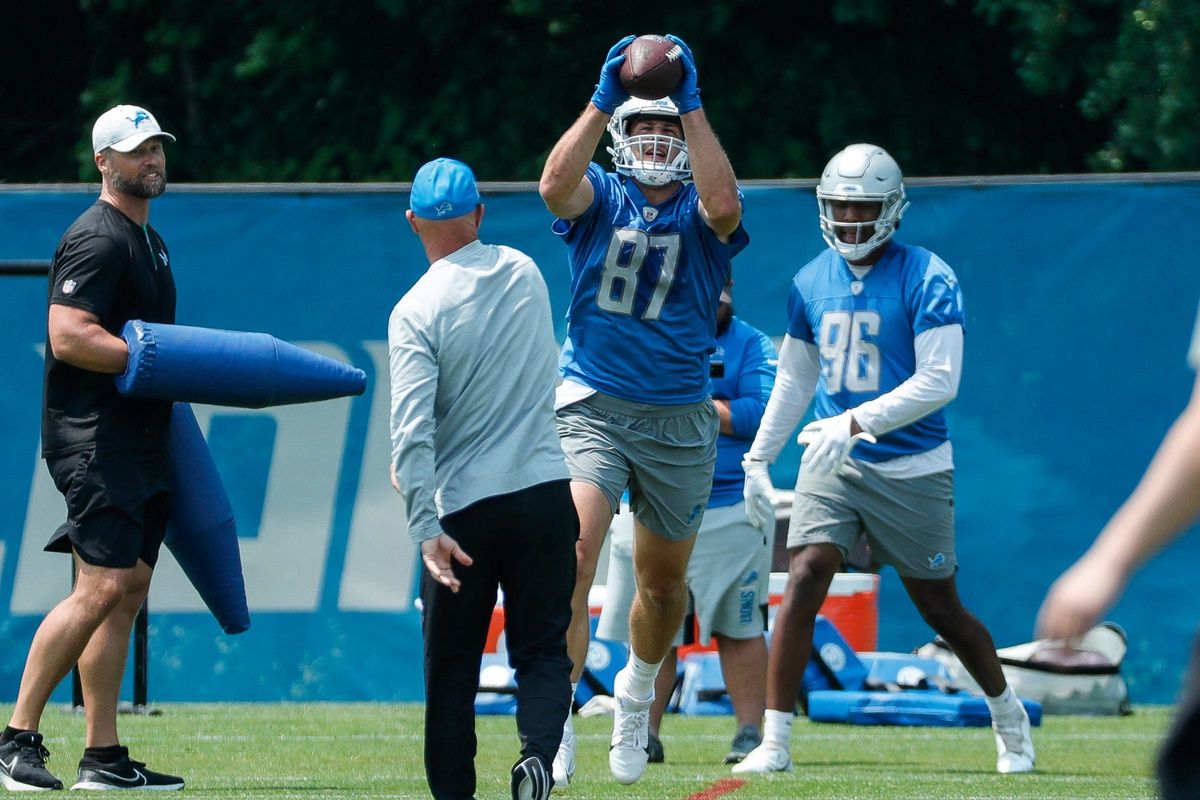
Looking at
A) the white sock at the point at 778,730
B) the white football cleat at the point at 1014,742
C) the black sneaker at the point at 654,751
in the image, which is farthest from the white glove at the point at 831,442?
the black sneaker at the point at 654,751

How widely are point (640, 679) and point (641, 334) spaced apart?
112 cm

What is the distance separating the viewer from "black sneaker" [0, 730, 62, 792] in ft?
18.2

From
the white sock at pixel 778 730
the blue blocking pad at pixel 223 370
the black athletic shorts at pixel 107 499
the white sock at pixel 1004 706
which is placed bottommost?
the white sock at pixel 778 730

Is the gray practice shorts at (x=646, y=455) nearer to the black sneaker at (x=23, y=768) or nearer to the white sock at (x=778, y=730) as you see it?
the white sock at (x=778, y=730)

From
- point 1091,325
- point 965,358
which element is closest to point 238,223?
point 965,358

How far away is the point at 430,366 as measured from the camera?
180 inches

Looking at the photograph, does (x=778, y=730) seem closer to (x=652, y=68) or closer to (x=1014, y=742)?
(x=1014, y=742)

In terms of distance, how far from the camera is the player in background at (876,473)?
21.0 feet

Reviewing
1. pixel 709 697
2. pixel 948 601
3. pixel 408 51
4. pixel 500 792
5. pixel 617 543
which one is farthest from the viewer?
pixel 408 51

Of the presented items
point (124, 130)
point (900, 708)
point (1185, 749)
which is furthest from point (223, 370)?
point (1185, 749)

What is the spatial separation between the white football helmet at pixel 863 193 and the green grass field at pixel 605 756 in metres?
1.76

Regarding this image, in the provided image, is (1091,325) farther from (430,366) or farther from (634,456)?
(430,366)

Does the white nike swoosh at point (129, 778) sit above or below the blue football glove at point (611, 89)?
below

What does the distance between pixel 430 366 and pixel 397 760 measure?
8.50ft
